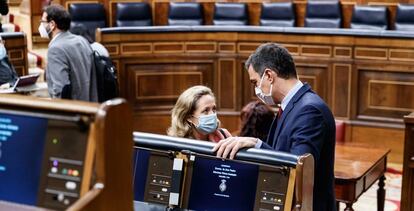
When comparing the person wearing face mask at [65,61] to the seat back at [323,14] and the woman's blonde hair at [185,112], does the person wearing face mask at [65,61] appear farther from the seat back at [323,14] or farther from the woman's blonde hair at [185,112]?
the seat back at [323,14]

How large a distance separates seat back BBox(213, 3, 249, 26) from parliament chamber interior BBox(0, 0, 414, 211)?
0.04ft

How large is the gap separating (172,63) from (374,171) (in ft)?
10.5

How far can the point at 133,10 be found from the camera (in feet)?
26.9

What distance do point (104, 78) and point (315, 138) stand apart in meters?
2.63

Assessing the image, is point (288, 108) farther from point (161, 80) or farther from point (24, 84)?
point (161, 80)

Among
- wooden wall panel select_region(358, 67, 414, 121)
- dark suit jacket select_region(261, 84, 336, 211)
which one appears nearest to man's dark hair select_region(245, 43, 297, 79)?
dark suit jacket select_region(261, 84, 336, 211)

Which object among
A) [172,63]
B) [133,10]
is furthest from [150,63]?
[133,10]

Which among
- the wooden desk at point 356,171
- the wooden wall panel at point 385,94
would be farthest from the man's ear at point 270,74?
the wooden wall panel at point 385,94

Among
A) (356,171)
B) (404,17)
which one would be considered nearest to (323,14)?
(404,17)

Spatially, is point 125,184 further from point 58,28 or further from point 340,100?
point 340,100

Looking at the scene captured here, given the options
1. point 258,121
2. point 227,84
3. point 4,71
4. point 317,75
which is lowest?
point 227,84

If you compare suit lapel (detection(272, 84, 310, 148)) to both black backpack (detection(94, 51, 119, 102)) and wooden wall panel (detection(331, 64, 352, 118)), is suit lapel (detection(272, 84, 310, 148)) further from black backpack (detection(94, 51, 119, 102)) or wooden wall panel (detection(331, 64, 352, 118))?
wooden wall panel (detection(331, 64, 352, 118))

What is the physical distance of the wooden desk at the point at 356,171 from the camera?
11.8ft

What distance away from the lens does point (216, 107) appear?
5.23 m
